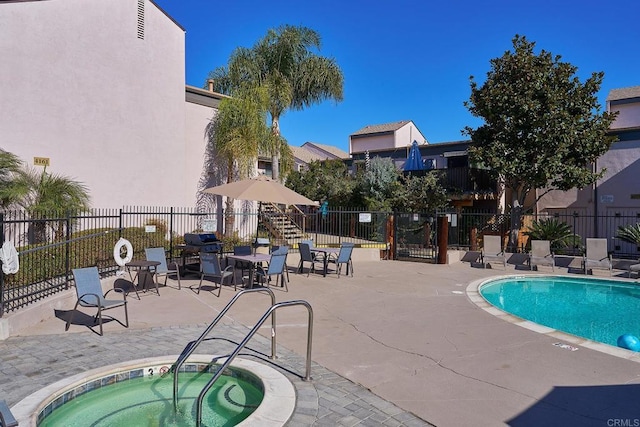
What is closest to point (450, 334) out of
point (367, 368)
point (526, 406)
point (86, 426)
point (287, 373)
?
point (367, 368)

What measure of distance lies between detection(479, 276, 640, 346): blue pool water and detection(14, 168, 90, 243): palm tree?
1253 centimetres

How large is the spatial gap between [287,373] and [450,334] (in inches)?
118

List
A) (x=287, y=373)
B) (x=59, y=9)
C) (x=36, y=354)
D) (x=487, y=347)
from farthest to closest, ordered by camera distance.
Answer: (x=59, y=9) → (x=487, y=347) → (x=36, y=354) → (x=287, y=373)

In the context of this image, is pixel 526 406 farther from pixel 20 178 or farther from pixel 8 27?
pixel 8 27

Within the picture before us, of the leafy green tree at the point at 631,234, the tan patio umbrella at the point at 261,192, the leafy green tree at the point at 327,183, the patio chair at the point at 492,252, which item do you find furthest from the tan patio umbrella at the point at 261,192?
the leafy green tree at the point at 327,183

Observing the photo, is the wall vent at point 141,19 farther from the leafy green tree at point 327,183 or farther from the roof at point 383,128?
the roof at point 383,128

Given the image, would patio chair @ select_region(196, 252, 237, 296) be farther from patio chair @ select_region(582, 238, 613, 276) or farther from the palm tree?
patio chair @ select_region(582, 238, 613, 276)

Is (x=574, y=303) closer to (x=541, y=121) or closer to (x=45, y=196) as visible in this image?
(x=541, y=121)

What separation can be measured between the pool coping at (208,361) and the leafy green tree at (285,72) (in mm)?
15860

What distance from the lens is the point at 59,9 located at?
14844 mm

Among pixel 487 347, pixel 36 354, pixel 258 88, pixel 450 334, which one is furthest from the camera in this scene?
pixel 258 88

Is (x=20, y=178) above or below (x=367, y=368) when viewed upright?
above

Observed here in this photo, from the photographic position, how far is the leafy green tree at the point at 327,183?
25750 mm

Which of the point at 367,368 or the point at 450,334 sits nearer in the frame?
the point at 367,368
